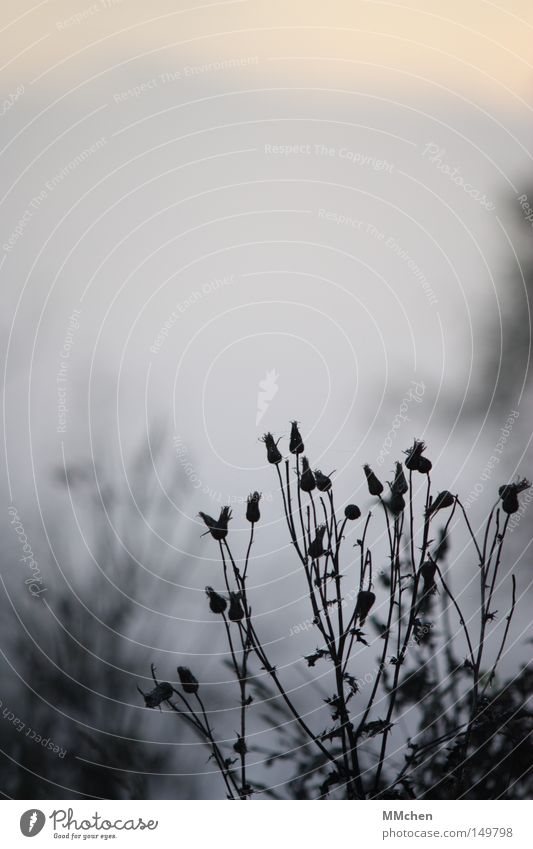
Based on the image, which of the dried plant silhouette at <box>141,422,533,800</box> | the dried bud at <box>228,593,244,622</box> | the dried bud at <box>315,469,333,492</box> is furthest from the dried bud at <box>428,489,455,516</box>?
the dried bud at <box>228,593,244,622</box>

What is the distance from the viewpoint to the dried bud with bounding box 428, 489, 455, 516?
31.8 inches

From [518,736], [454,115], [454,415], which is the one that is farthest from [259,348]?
[518,736]

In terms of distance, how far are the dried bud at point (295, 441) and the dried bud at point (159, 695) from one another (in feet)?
0.83

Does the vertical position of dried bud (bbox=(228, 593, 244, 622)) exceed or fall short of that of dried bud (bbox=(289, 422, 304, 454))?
it falls short

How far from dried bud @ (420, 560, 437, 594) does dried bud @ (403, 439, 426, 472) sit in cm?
9

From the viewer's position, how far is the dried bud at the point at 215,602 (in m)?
0.79

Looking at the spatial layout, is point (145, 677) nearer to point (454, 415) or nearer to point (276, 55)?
point (454, 415)
